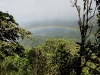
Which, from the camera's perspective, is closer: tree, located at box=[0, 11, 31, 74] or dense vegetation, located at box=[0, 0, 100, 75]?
dense vegetation, located at box=[0, 0, 100, 75]

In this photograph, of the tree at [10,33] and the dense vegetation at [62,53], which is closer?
the dense vegetation at [62,53]

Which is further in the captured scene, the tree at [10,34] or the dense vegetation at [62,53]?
the tree at [10,34]

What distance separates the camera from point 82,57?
45.5 feet

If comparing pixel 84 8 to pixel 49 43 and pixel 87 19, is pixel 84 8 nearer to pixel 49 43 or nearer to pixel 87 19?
pixel 87 19

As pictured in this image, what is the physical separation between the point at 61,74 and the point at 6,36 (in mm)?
5540

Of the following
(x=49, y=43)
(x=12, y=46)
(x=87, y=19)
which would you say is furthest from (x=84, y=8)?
(x=49, y=43)

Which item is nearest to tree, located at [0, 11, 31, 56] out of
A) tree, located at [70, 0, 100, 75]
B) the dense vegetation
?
the dense vegetation

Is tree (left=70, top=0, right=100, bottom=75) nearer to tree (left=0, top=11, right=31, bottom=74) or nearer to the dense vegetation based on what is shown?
the dense vegetation

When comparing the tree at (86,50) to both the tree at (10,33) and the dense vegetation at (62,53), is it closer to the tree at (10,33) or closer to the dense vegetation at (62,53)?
the dense vegetation at (62,53)

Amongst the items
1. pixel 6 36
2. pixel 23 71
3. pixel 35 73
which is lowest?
pixel 23 71

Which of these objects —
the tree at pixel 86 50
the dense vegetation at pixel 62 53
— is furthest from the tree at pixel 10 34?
the tree at pixel 86 50

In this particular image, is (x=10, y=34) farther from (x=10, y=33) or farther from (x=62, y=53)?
(x=62, y=53)

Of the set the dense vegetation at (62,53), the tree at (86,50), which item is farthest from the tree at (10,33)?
the tree at (86,50)

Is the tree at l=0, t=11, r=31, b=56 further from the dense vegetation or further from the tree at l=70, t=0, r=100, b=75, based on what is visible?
the tree at l=70, t=0, r=100, b=75
